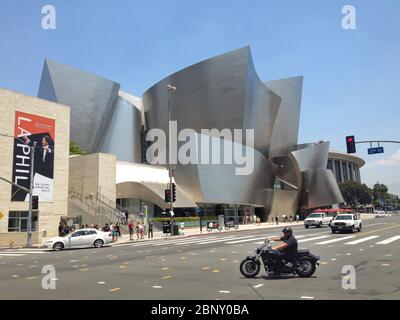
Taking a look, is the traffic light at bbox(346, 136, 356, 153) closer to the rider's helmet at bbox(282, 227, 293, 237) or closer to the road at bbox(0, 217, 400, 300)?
the road at bbox(0, 217, 400, 300)

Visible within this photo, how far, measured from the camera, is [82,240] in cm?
2592

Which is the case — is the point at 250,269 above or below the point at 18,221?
below

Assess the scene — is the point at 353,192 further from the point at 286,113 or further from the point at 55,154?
the point at 55,154

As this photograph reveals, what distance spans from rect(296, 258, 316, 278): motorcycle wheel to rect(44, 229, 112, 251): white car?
18.1 metres

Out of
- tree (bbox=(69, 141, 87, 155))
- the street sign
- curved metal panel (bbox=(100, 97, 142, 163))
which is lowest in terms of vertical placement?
the street sign

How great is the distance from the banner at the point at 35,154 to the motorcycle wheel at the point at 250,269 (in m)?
31.2

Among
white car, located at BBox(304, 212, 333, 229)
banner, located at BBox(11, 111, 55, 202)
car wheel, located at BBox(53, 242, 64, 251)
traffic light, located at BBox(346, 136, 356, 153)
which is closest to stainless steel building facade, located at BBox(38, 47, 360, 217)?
white car, located at BBox(304, 212, 333, 229)

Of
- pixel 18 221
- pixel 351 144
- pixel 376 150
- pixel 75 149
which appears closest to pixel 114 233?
pixel 18 221

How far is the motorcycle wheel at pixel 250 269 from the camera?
433 inches

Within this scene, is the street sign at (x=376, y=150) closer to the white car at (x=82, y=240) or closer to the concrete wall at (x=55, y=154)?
the white car at (x=82, y=240)

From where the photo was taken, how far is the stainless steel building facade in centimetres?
6316

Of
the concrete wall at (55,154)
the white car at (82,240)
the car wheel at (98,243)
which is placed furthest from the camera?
the concrete wall at (55,154)

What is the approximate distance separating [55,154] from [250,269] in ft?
112

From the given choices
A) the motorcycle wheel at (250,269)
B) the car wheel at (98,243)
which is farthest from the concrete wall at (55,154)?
the motorcycle wheel at (250,269)
